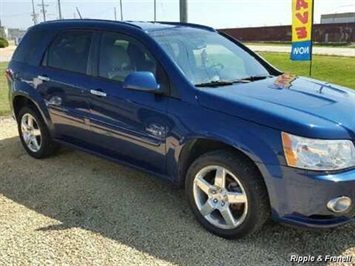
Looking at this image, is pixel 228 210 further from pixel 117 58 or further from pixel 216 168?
pixel 117 58

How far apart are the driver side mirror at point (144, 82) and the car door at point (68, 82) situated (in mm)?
812

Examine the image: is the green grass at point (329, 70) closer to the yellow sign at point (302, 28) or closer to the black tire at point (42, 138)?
the yellow sign at point (302, 28)

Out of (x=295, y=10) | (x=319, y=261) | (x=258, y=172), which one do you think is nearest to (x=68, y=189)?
(x=258, y=172)

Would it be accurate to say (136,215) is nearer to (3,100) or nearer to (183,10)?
(183,10)

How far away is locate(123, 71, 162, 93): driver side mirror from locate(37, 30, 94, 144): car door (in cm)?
81

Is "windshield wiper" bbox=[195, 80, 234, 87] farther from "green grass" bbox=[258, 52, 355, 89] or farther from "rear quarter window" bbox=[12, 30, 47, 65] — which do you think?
"green grass" bbox=[258, 52, 355, 89]

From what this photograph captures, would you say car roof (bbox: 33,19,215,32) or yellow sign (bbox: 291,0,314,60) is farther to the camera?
yellow sign (bbox: 291,0,314,60)

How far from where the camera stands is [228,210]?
3.41 meters

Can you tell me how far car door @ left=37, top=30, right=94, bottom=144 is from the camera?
4445 millimetres

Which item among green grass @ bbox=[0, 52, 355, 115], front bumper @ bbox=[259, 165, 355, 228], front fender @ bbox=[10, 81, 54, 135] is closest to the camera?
front bumper @ bbox=[259, 165, 355, 228]

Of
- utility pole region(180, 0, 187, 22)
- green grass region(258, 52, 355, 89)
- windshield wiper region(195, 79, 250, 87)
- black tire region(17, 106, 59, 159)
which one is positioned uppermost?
utility pole region(180, 0, 187, 22)

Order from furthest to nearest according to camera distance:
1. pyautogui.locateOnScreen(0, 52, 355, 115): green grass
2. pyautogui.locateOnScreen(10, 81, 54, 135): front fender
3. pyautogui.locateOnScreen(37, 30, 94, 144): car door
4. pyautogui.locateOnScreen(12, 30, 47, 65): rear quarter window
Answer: pyautogui.locateOnScreen(0, 52, 355, 115): green grass < pyautogui.locateOnScreen(12, 30, 47, 65): rear quarter window < pyautogui.locateOnScreen(10, 81, 54, 135): front fender < pyautogui.locateOnScreen(37, 30, 94, 144): car door

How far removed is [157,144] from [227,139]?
0.77m

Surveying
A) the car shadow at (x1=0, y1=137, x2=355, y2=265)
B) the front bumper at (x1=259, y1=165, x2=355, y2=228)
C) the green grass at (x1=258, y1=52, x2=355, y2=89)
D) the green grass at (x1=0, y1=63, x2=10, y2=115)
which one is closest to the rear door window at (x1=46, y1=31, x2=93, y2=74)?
the car shadow at (x1=0, y1=137, x2=355, y2=265)
